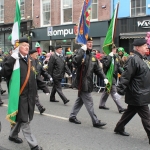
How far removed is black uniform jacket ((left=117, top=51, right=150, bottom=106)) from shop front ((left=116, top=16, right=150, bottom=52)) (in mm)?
11785

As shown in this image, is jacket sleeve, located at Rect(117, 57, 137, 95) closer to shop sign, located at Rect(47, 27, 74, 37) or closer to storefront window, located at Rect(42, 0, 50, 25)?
shop sign, located at Rect(47, 27, 74, 37)

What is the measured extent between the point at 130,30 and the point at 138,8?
53.2 inches

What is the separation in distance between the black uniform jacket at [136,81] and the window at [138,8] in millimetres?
12577

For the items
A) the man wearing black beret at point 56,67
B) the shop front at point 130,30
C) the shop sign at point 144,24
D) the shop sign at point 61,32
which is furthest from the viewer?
the shop sign at point 61,32

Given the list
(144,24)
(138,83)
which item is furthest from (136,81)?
(144,24)

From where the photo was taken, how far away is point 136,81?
520 centimetres

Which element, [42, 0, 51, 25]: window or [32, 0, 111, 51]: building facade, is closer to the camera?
[32, 0, 111, 51]: building facade

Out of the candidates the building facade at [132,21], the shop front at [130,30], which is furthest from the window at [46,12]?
the shop front at [130,30]

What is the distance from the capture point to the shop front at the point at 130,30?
660 inches

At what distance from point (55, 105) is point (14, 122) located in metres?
4.33

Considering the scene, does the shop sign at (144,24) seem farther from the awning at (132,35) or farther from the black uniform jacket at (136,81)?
the black uniform jacket at (136,81)

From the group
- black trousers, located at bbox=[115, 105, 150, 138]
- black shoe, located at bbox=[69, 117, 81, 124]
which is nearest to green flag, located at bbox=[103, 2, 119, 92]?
black shoe, located at bbox=[69, 117, 81, 124]

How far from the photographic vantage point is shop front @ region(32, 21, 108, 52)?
62.0ft

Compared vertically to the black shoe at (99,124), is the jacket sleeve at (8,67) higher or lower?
higher
